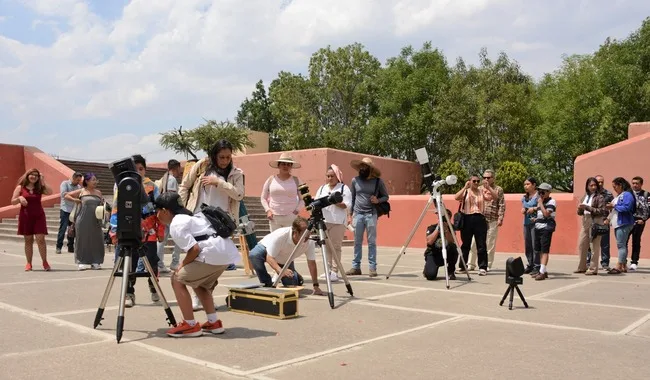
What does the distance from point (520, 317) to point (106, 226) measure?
4904 millimetres

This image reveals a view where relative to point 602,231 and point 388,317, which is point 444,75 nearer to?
point 602,231

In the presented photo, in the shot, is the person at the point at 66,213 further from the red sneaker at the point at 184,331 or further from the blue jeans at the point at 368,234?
the red sneaker at the point at 184,331

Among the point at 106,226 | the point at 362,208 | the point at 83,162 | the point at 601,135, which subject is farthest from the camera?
the point at 601,135

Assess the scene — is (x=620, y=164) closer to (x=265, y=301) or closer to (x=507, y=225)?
(x=507, y=225)

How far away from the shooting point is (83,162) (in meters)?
25.7

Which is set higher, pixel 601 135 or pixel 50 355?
pixel 601 135

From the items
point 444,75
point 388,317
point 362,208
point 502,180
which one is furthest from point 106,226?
point 444,75

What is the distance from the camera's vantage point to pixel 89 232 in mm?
10398

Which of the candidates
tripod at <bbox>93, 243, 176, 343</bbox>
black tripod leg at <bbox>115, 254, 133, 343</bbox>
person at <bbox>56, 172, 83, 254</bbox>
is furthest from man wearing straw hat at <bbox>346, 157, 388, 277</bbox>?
person at <bbox>56, 172, 83, 254</bbox>

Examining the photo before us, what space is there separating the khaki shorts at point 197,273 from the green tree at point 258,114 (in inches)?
2080

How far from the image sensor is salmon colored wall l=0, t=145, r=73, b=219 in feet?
64.2

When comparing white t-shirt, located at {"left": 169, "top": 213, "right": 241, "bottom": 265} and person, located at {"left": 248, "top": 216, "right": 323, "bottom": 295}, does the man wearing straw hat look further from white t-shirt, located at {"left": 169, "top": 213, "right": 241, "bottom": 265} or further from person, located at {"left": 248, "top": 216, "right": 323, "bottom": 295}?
white t-shirt, located at {"left": 169, "top": 213, "right": 241, "bottom": 265}

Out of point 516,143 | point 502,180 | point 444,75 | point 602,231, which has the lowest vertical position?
point 602,231

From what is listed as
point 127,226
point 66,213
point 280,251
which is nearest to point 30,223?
point 66,213
